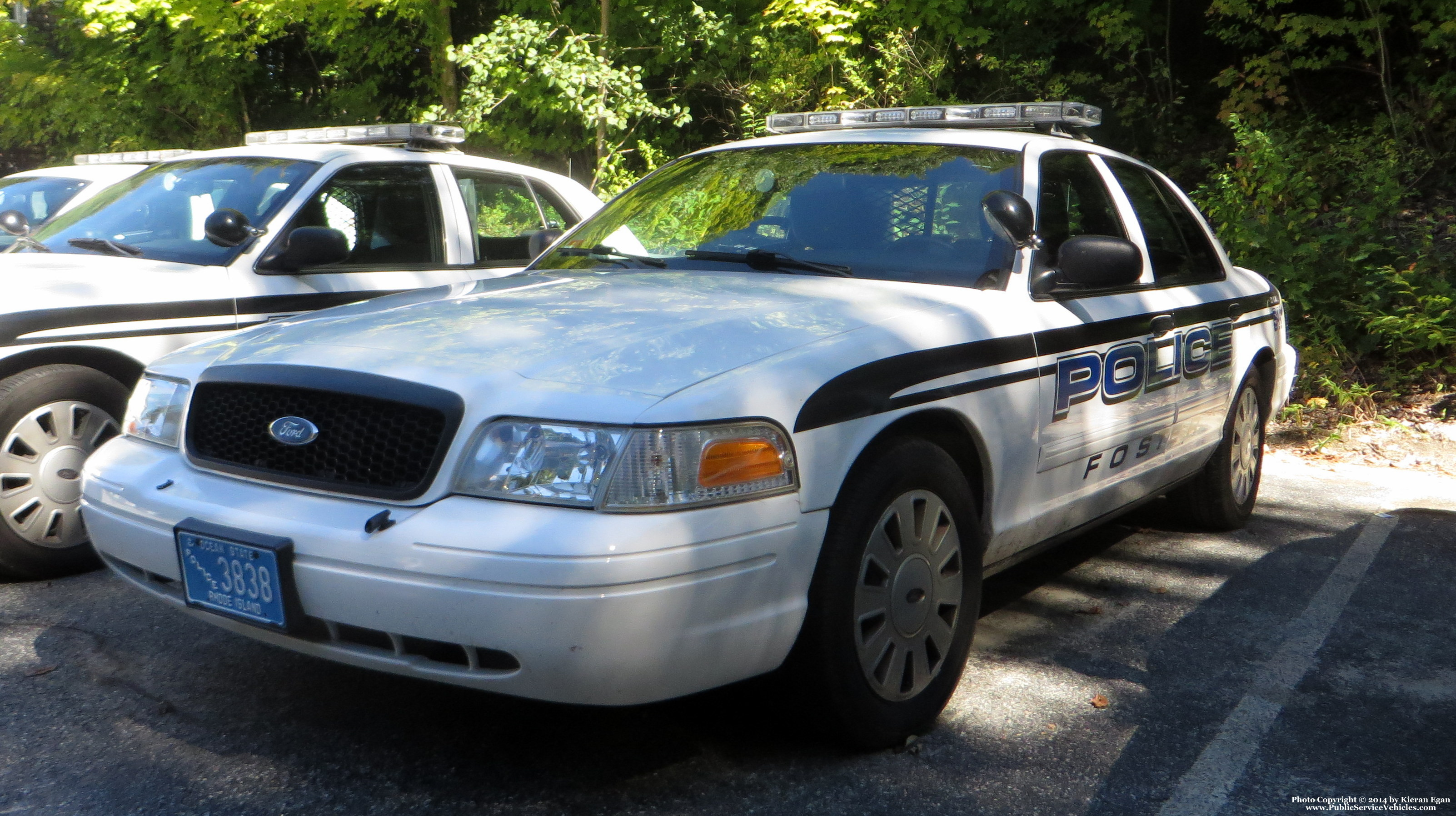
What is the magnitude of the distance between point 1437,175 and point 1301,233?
116 inches

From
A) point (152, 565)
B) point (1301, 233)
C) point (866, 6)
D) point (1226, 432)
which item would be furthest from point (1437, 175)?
point (152, 565)

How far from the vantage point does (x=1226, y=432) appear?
5168 mm

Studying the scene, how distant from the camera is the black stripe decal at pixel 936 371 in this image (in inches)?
110

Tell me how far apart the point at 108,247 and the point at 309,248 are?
2.64ft

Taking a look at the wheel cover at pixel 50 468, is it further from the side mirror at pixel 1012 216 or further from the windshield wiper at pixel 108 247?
the side mirror at pixel 1012 216

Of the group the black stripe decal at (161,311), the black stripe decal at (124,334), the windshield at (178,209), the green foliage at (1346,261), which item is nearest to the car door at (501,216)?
the black stripe decal at (161,311)

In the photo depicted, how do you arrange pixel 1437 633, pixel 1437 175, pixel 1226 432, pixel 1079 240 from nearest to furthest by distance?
pixel 1079 240
pixel 1437 633
pixel 1226 432
pixel 1437 175

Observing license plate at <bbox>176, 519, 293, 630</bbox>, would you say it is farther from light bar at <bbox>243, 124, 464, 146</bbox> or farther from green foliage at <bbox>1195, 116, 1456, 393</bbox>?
green foliage at <bbox>1195, 116, 1456, 393</bbox>

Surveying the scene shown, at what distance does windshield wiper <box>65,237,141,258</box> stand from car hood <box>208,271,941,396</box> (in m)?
1.94

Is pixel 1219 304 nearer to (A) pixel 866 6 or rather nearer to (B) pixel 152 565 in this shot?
(B) pixel 152 565

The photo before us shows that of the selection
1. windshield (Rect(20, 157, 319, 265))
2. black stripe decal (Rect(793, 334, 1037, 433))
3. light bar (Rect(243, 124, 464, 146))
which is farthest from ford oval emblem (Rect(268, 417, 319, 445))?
light bar (Rect(243, 124, 464, 146))

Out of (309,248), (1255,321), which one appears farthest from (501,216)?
(1255,321)

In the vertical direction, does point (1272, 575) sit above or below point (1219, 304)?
below

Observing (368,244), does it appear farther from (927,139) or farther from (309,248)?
(927,139)
